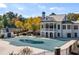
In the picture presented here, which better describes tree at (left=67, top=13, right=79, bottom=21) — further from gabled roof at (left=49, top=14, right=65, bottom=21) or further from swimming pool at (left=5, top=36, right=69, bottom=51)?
swimming pool at (left=5, top=36, right=69, bottom=51)

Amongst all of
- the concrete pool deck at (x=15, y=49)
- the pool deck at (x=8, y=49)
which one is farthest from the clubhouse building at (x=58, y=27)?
the pool deck at (x=8, y=49)

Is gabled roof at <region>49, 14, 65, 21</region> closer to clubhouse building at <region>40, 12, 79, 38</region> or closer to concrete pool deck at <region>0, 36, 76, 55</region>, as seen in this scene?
clubhouse building at <region>40, 12, 79, 38</region>

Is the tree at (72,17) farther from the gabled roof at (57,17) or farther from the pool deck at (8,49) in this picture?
the pool deck at (8,49)

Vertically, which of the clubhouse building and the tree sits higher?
the tree

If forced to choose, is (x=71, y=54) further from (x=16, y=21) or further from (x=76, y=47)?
(x=16, y=21)

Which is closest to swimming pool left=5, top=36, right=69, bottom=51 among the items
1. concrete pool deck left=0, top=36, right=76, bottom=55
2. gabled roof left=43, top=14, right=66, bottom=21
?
concrete pool deck left=0, top=36, right=76, bottom=55

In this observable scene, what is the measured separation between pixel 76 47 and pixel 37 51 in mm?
548

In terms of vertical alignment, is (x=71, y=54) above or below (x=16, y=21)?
below

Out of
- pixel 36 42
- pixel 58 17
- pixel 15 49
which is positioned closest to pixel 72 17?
pixel 58 17

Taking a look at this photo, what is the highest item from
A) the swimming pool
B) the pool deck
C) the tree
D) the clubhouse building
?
the tree

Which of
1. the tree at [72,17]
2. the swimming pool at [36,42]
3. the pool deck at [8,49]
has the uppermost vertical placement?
the tree at [72,17]

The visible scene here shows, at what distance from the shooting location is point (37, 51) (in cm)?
720

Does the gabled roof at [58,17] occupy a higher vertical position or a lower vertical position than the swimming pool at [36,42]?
higher
